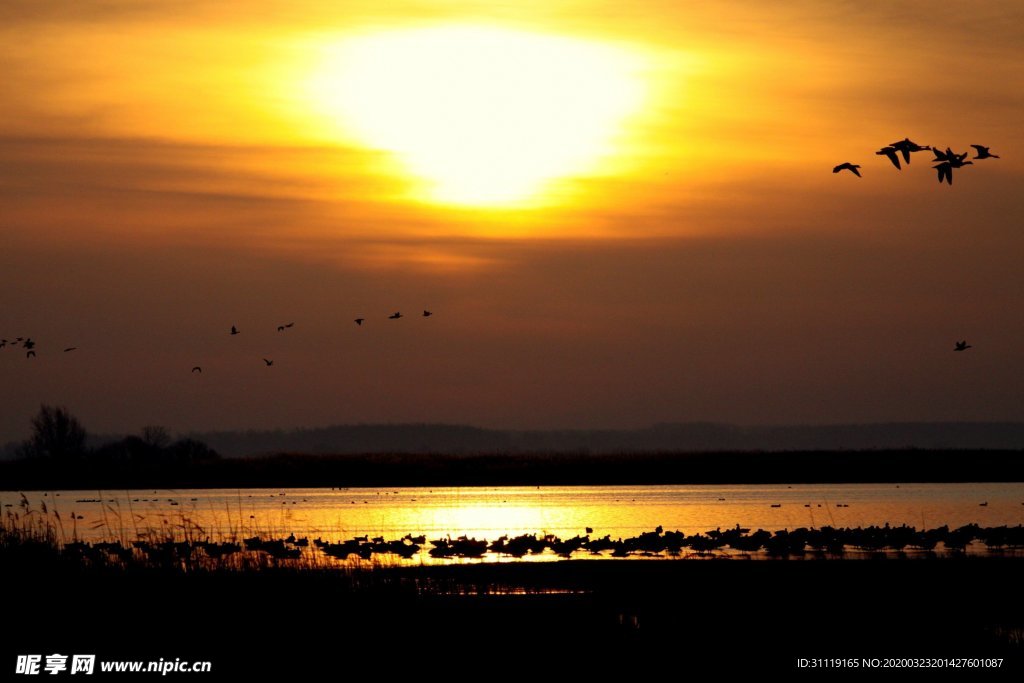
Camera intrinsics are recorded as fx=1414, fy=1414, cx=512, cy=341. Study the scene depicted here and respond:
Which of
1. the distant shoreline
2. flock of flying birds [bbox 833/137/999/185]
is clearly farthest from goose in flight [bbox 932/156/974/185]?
the distant shoreline

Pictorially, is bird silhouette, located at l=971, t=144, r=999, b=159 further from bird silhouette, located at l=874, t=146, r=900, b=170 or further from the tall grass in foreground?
the tall grass in foreground

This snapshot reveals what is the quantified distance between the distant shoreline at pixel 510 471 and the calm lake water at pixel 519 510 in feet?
27.1

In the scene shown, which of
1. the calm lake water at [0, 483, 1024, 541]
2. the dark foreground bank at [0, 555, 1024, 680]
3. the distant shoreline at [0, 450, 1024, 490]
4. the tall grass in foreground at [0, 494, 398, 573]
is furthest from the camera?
the distant shoreline at [0, 450, 1024, 490]

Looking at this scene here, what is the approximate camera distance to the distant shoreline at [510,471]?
87.4 metres

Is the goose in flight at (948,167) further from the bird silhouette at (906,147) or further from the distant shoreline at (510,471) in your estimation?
the distant shoreline at (510,471)

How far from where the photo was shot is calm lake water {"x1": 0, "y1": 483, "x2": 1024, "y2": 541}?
138 ft

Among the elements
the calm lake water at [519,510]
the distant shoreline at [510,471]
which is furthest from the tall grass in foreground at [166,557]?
the distant shoreline at [510,471]

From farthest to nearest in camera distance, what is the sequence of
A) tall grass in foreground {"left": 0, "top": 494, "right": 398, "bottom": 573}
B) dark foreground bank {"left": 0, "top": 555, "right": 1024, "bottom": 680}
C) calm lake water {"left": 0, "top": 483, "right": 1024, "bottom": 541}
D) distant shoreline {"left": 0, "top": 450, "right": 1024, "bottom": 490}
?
distant shoreline {"left": 0, "top": 450, "right": 1024, "bottom": 490} → calm lake water {"left": 0, "top": 483, "right": 1024, "bottom": 541} → tall grass in foreground {"left": 0, "top": 494, "right": 398, "bottom": 573} → dark foreground bank {"left": 0, "top": 555, "right": 1024, "bottom": 680}

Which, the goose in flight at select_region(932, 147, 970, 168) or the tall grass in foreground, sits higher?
the goose in flight at select_region(932, 147, 970, 168)

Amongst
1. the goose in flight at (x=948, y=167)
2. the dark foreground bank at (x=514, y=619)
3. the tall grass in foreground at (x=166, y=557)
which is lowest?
the dark foreground bank at (x=514, y=619)

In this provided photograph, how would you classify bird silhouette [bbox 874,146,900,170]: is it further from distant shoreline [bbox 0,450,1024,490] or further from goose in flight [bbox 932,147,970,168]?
distant shoreline [bbox 0,450,1024,490]

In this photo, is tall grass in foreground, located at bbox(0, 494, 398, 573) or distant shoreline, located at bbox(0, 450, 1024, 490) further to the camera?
distant shoreline, located at bbox(0, 450, 1024, 490)

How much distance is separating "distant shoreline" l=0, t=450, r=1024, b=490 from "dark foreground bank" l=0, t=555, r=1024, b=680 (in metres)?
61.3

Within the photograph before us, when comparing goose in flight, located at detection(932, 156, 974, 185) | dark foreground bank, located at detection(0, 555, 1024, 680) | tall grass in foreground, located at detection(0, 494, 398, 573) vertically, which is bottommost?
dark foreground bank, located at detection(0, 555, 1024, 680)
